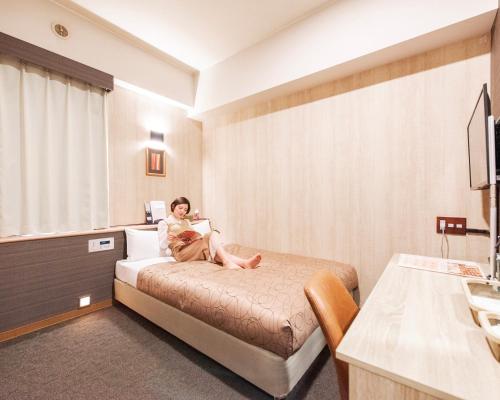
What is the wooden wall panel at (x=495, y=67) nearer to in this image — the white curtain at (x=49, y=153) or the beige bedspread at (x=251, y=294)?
the beige bedspread at (x=251, y=294)

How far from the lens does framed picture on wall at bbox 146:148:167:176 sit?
3.04 metres

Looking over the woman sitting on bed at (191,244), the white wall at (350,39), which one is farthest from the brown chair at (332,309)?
the white wall at (350,39)

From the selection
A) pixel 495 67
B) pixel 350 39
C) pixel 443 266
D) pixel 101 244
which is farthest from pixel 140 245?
pixel 495 67

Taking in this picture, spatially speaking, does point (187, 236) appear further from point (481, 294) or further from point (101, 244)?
point (481, 294)

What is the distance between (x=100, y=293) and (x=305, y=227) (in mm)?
2265

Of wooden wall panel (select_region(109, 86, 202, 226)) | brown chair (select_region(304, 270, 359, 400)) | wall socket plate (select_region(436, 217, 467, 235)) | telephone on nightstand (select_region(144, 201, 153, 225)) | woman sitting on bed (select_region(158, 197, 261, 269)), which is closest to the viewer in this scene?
brown chair (select_region(304, 270, 359, 400))

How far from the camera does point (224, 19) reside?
243 cm

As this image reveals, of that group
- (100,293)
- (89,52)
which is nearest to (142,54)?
(89,52)

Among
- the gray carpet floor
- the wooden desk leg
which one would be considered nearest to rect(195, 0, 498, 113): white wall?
the wooden desk leg

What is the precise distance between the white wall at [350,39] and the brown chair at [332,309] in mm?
1959

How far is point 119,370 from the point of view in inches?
62.9

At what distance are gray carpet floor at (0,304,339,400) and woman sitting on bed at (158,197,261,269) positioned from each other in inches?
28.3

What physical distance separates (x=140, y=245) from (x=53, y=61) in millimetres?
1889

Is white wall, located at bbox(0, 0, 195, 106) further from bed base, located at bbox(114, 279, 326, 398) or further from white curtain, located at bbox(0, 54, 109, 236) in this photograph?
bed base, located at bbox(114, 279, 326, 398)
